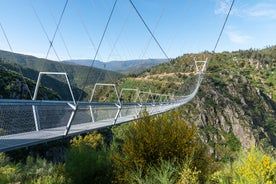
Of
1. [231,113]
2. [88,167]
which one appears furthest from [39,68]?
[88,167]

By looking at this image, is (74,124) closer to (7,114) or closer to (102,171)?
(7,114)

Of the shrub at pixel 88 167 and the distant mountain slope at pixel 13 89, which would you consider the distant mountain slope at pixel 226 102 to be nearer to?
the distant mountain slope at pixel 13 89

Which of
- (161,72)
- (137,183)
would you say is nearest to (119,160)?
(137,183)

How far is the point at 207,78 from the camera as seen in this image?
73062mm

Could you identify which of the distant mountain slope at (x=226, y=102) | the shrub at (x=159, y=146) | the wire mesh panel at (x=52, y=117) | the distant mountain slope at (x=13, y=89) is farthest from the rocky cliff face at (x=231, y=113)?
the wire mesh panel at (x=52, y=117)

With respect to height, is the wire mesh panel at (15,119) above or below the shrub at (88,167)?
above

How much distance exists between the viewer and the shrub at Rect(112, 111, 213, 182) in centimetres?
664

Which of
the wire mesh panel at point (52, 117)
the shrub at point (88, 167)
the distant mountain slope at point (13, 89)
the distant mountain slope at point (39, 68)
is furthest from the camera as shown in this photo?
the distant mountain slope at point (39, 68)

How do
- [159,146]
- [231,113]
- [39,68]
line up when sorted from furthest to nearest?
[39,68], [231,113], [159,146]

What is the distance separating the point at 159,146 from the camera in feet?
22.0

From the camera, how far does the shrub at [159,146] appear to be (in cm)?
664

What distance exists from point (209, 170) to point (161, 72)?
77.2 metres

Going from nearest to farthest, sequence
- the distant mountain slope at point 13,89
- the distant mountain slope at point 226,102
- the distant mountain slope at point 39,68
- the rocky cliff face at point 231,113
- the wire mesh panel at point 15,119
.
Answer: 1. the wire mesh panel at point 15,119
2. the distant mountain slope at point 13,89
3. the distant mountain slope at point 39,68
4. the rocky cliff face at point 231,113
5. the distant mountain slope at point 226,102

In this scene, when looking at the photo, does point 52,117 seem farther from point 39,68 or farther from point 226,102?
point 226,102
